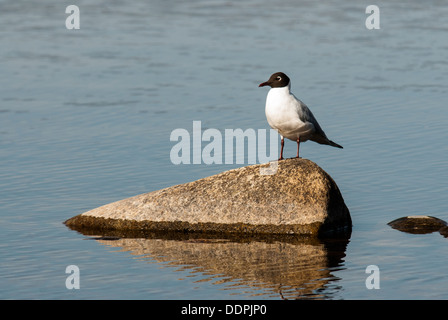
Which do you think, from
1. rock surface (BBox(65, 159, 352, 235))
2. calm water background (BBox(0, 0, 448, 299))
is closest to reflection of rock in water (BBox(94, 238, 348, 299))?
calm water background (BBox(0, 0, 448, 299))

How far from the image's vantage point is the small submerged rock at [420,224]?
14.4m

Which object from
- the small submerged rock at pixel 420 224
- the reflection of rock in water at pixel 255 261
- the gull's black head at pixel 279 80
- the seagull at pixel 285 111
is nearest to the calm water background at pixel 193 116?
the reflection of rock in water at pixel 255 261

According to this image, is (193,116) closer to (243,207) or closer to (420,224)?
(243,207)

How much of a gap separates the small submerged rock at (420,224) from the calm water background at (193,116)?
9.7 inches

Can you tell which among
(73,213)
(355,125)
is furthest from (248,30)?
(73,213)

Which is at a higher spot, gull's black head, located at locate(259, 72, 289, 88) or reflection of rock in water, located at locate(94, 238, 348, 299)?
gull's black head, located at locate(259, 72, 289, 88)

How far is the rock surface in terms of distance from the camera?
14586 millimetres

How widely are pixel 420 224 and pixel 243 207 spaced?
2.86 meters

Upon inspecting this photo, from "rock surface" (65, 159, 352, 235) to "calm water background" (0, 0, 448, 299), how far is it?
0.66m

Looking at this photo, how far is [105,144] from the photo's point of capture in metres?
19.1

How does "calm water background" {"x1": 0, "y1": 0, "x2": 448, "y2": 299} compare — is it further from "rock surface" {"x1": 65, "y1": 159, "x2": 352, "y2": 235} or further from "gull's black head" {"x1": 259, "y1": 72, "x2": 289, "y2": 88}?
"gull's black head" {"x1": 259, "y1": 72, "x2": 289, "y2": 88}

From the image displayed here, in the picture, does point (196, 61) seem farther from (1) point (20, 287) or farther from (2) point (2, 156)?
(1) point (20, 287)

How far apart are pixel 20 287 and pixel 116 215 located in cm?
329

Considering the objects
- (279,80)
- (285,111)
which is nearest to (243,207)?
(285,111)
